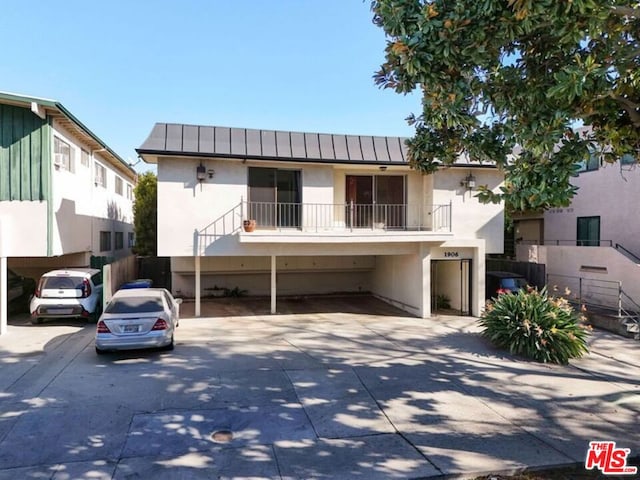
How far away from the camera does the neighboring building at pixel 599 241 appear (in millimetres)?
15406

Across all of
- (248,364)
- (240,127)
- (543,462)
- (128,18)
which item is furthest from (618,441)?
(128,18)

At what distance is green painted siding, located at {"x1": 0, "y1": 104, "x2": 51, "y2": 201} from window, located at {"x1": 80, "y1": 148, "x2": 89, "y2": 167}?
3820 millimetres

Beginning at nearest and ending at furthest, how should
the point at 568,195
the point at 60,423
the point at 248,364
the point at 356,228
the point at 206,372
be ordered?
1. the point at 568,195
2. the point at 60,423
3. the point at 206,372
4. the point at 248,364
5. the point at 356,228

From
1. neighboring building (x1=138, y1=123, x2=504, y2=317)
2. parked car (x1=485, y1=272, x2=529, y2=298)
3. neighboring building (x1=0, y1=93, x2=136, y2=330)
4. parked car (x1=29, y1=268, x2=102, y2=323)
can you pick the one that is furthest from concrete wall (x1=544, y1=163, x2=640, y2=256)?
neighboring building (x1=0, y1=93, x2=136, y2=330)

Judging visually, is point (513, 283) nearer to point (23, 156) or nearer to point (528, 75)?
point (528, 75)

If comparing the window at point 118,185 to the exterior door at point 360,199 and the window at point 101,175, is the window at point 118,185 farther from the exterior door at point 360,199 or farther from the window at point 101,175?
the exterior door at point 360,199

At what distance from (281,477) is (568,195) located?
5.02 meters

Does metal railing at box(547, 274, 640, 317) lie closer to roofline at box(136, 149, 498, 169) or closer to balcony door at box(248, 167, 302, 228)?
roofline at box(136, 149, 498, 169)

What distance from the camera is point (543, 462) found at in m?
4.95

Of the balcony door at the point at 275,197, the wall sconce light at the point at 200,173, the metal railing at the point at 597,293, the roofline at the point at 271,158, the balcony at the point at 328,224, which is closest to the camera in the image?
the roofline at the point at 271,158

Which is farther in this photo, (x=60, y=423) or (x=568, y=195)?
Result: (x=60, y=423)

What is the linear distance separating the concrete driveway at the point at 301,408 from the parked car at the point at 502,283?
15.4 feet

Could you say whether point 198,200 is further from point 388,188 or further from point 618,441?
point 618,441

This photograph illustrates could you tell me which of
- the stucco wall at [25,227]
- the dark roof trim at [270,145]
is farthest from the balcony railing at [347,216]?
the stucco wall at [25,227]
